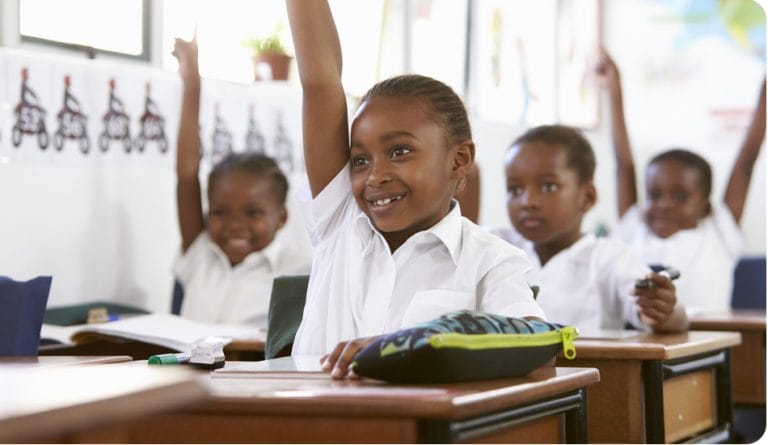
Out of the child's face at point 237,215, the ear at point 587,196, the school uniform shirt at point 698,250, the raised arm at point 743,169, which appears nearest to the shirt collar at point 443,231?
the ear at point 587,196

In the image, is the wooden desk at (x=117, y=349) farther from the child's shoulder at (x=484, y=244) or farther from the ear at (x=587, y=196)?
the ear at (x=587, y=196)

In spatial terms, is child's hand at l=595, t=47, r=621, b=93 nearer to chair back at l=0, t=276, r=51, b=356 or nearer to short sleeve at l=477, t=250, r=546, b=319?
short sleeve at l=477, t=250, r=546, b=319

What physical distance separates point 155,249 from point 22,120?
2.25 feet

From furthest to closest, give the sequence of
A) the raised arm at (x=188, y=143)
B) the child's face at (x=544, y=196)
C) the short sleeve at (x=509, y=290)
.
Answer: the raised arm at (x=188, y=143) < the child's face at (x=544, y=196) < the short sleeve at (x=509, y=290)

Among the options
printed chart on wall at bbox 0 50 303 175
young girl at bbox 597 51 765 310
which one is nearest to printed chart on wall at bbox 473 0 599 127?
young girl at bbox 597 51 765 310

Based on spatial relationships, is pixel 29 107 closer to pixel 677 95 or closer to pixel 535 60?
pixel 535 60

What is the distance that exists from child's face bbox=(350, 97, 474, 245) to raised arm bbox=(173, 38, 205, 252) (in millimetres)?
1635

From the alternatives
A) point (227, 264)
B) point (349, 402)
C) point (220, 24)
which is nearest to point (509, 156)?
point (227, 264)

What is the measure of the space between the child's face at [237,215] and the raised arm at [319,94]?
1493 millimetres

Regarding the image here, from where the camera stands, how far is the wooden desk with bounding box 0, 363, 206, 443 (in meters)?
0.83

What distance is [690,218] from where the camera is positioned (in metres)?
4.54

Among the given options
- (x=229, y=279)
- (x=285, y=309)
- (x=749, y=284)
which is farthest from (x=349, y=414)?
(x=749, y=284)

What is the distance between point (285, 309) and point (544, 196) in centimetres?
116

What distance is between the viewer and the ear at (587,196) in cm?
334
